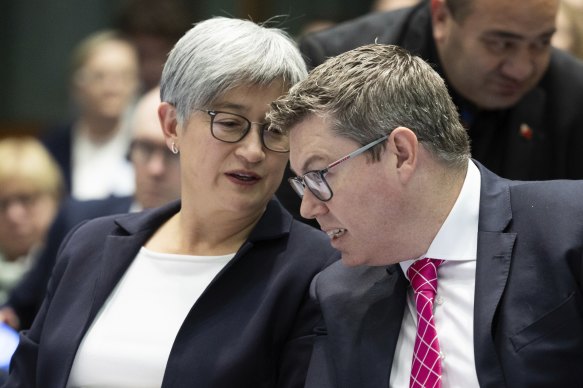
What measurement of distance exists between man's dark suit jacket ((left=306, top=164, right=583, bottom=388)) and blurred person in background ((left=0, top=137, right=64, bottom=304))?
249cm

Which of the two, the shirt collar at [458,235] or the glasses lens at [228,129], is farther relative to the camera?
the glasses lens at [228,129]

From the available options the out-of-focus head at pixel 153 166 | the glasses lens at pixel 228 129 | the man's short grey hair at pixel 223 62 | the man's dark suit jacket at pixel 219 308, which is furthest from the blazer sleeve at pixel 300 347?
the out-of-focus head at pixel 153 166

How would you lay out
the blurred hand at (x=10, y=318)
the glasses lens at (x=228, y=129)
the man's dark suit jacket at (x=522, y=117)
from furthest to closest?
the blurred hand at (x=10, y=318), the man's dark suit jacket at (x=522, y=117), the glasses lens at (x=228, y=129)

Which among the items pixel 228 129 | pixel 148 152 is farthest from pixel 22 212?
pixel 228 129

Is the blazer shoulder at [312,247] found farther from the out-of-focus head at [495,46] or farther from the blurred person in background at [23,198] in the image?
the blurred person in background at [23,198]

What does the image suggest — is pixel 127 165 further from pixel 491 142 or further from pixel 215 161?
pixel 215 161

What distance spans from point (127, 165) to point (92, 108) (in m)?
0.43

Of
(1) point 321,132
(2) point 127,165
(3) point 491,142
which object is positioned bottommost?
(2) point 127,165

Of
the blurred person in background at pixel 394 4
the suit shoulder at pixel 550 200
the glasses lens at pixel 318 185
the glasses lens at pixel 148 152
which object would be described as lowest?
the glasses lens at pixel 148 152

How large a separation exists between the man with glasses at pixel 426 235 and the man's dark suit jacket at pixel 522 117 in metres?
0.96

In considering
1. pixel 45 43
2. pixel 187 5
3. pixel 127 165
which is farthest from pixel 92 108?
pixel 45 43

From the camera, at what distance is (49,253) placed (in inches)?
156

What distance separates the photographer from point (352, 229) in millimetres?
2506

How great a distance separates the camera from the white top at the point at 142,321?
2.71m
